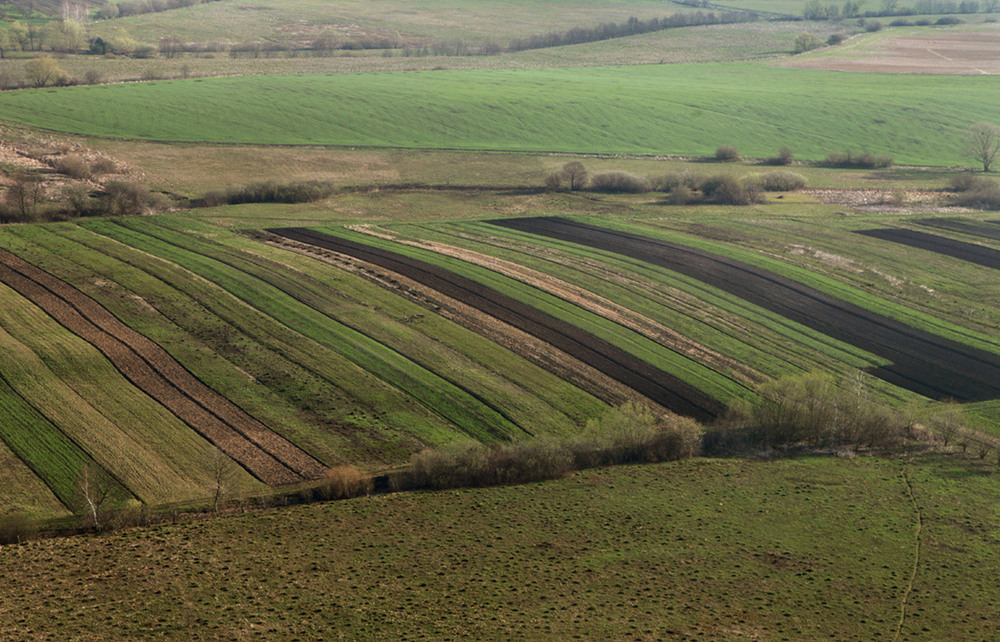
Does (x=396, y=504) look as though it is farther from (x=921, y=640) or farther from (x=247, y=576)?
(x=921, y=640)

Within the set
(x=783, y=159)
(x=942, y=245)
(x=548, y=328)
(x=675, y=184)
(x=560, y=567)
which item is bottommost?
(x=560, y=567)

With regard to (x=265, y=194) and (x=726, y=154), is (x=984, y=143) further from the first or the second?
(x=265, y=194)

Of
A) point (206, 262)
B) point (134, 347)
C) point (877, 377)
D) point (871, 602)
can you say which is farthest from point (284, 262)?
point (871, 602)

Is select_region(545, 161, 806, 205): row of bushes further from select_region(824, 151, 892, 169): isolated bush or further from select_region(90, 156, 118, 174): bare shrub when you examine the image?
select_region(90, 156, 118, 174): bare shrub

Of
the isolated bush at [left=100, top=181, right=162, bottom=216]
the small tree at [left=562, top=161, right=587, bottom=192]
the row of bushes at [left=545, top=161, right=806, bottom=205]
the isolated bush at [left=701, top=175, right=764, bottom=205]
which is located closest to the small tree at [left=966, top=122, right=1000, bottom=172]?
the row of bushes at [left=545, top=161, right=806, bottom=205]

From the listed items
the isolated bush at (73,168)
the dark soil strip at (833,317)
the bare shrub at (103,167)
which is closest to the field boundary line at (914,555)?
the dark soil strip at (833,317)

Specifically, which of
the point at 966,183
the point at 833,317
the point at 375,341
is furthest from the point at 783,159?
the point at 375,341
